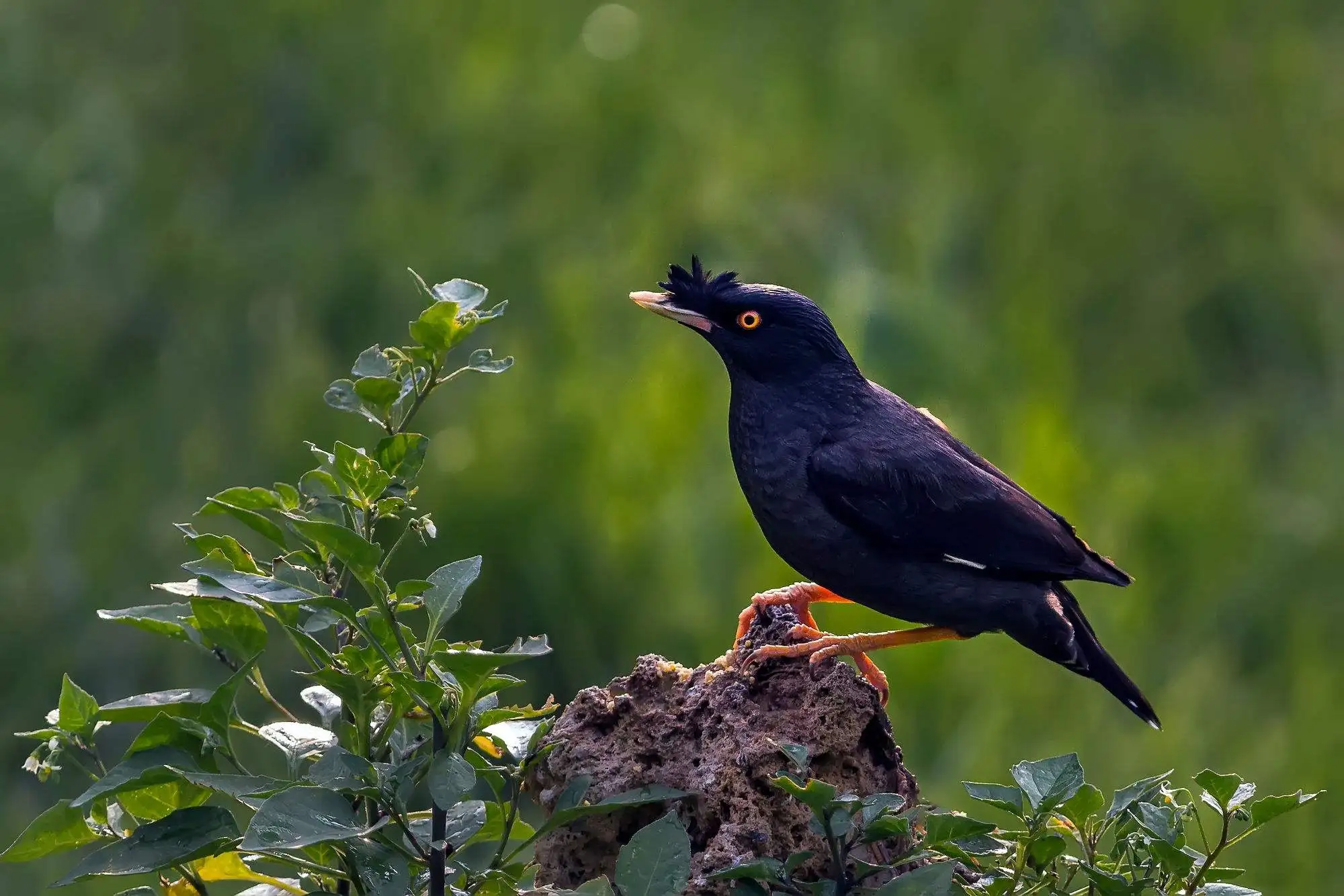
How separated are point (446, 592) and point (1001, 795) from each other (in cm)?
92

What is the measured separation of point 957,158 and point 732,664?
6.02 m

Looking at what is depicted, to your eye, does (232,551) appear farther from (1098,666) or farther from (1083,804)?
(1098,666)

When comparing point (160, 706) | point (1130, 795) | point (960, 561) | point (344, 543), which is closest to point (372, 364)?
point (344, 543)

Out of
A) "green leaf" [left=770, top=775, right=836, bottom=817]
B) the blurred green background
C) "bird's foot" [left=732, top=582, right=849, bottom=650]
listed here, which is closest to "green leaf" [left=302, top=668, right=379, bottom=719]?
"green leaf" [left=770, top=775, right=836, bottom=817]

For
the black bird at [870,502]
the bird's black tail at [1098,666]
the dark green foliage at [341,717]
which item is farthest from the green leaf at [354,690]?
the bird's black tail at [1098,666]

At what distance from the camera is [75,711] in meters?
2.67

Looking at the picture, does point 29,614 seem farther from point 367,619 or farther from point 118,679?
point 367,619

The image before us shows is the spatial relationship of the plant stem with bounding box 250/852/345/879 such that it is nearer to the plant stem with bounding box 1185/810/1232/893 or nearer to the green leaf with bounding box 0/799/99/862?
the green leaf with bounding box 0/799/99/862

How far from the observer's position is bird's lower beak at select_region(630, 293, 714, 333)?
4344 millimetres

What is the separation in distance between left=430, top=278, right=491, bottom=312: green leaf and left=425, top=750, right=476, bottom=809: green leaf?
72cm

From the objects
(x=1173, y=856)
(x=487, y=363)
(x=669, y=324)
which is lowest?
(x=1173, y=856)

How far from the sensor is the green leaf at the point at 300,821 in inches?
91.5

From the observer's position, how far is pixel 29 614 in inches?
295

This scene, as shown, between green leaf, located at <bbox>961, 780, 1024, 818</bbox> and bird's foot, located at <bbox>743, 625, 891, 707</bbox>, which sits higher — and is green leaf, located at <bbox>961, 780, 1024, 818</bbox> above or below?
below
